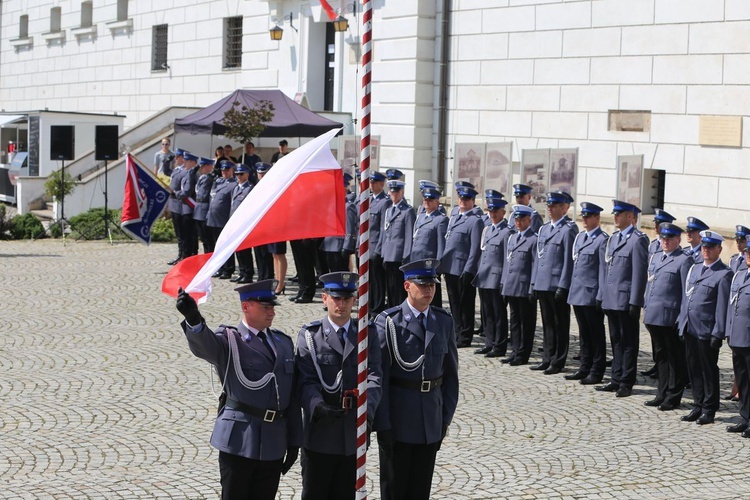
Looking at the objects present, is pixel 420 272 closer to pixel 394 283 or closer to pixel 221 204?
pixel 394 283

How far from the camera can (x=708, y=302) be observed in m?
10.2

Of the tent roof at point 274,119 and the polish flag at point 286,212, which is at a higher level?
the tent roof at point 274,119

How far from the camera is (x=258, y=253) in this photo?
672 inches

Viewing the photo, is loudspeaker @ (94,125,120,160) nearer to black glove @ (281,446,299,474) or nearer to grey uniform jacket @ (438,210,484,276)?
grey uniform jacket @ (438,210,484,276)

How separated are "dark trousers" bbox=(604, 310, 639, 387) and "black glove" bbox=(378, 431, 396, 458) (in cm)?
491

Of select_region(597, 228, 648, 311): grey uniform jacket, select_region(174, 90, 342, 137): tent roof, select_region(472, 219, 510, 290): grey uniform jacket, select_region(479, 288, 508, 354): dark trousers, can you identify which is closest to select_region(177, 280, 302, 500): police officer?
select_region(597, 228, 648, 311): grey uniform jacket

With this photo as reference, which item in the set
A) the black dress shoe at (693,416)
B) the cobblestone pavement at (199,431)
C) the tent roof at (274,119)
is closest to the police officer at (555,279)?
the cobblestone pavement at (199,431)

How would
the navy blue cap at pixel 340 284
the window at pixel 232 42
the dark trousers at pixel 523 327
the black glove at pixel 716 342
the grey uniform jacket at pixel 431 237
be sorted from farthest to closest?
the window at pixel 232 42
the grey uniform jacket at pixel 431 237
the dark trousers at pixel 523 327
the black glove at pixel 716 342
the navy blue cap at pixel 340 284

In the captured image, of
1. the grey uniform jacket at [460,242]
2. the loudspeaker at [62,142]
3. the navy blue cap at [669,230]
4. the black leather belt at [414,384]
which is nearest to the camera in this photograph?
the black leather belt at [414,384]

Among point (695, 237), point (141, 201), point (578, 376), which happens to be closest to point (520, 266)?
point (578, 376)

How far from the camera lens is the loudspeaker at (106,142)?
76.6 feet

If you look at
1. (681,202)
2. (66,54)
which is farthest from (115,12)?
(681,202)

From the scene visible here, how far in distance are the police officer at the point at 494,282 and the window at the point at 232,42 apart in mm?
17267

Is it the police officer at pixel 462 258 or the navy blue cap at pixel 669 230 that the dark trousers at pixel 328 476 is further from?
the police officer at pixel 462 258
